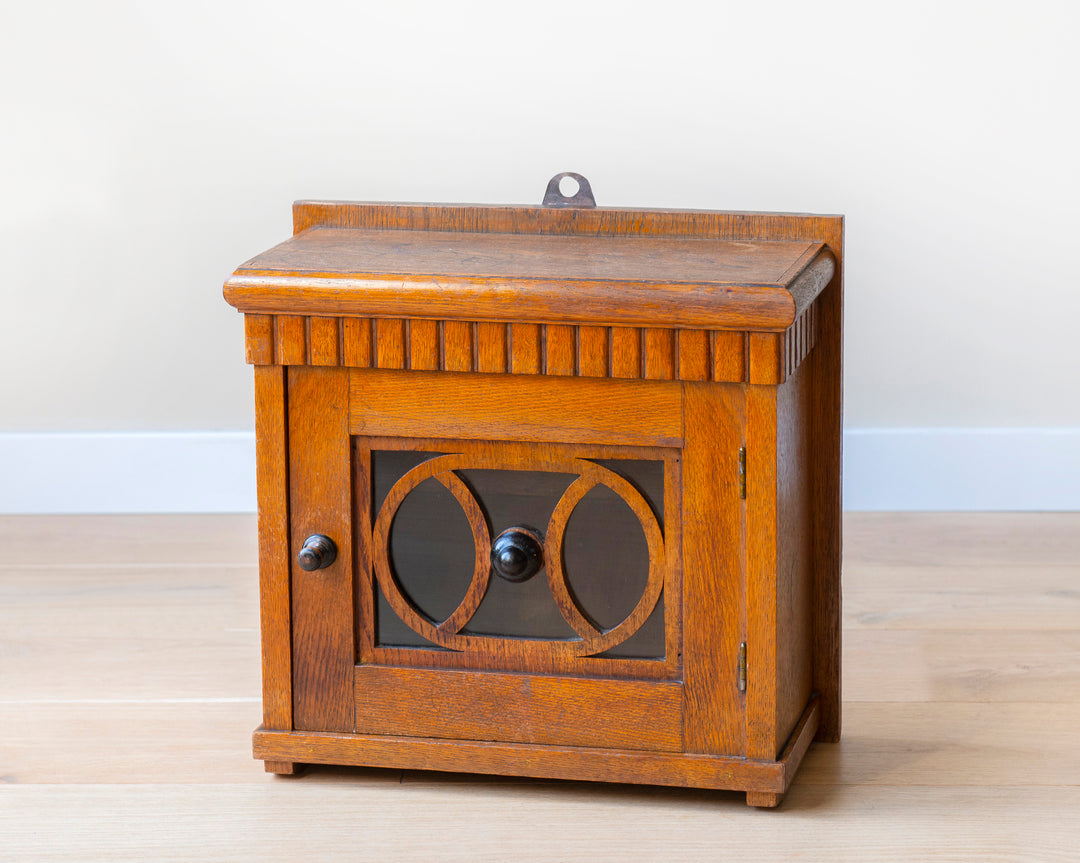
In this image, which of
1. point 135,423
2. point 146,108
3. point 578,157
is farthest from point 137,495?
point 578,157

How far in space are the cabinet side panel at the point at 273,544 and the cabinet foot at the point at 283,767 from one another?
3cm

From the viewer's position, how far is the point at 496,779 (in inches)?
47.2

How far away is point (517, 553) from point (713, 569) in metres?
0.15

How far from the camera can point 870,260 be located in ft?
6.09

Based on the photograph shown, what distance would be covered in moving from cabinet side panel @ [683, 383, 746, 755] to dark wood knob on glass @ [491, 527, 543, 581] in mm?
113

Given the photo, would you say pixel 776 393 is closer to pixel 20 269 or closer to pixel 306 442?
pixel 306 442

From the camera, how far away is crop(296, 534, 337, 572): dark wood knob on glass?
3.75ft

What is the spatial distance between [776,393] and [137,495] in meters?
1.15

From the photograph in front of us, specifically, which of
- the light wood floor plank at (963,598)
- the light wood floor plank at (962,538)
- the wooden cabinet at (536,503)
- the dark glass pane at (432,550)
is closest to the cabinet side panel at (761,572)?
the wooden cabinet at (536,503)

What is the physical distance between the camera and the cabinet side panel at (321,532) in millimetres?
1139

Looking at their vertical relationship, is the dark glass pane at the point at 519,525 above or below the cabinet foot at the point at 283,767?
above

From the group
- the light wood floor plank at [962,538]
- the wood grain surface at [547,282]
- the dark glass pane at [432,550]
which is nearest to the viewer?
the wood grain surface at [547,282]

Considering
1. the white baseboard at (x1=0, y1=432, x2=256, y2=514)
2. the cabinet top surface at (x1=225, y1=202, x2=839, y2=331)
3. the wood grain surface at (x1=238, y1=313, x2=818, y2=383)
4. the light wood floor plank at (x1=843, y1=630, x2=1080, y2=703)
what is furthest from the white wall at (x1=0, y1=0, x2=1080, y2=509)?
the wood grain surface at (x1=238, y1=313, x2=818, y2=383)

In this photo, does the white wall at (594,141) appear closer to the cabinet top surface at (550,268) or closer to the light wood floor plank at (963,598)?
the light wood floor plank at (963,598)
